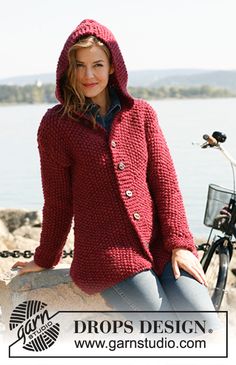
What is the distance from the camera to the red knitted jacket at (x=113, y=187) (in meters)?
3.32

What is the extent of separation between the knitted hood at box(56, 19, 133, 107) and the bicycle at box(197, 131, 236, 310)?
0.62 meters

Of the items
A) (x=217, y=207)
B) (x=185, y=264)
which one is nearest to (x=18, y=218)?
(x=217, y=207)

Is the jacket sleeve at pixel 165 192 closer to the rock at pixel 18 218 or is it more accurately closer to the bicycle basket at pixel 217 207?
the bicycle basket at pixel 217 207

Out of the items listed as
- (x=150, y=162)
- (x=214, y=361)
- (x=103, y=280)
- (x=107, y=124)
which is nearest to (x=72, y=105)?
(x=107, y=124)

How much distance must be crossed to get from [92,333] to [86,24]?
140cm

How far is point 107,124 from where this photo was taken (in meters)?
3.44

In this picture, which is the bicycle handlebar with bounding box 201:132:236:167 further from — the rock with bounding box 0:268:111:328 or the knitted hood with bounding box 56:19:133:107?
the rock with bounding box 0:268:111:328

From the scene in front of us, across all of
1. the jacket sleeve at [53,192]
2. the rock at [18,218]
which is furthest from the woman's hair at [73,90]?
the rock at [18,218]

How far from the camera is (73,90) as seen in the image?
339 cm

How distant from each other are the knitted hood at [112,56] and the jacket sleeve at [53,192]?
0.61 ft

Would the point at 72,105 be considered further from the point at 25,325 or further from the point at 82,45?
the point at 25,325

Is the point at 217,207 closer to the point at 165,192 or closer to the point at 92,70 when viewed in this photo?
the point at 165,192

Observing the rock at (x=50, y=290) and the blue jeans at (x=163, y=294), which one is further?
the rock at (x=50, y=290)

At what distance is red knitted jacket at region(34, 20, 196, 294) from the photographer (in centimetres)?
332
